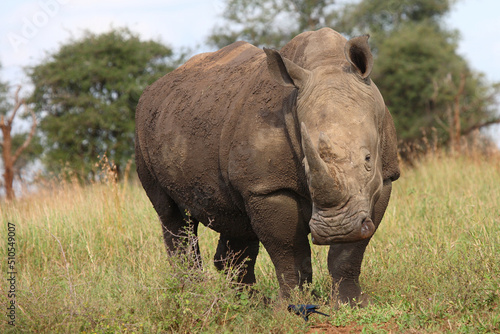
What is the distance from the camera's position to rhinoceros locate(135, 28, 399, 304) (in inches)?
142

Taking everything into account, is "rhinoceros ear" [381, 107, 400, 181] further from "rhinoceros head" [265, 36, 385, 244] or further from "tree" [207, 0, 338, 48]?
"tree" [207, 0, 338, 48]

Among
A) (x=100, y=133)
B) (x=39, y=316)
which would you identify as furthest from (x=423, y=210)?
(x=100, y=133)

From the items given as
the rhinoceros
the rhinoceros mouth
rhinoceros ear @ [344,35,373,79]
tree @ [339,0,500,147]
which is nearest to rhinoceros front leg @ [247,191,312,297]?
the rhinoceros

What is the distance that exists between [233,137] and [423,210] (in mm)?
3702

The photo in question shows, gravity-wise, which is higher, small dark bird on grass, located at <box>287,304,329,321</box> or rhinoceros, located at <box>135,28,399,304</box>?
rhinoceros, located at <box>135,28,399,304</box>

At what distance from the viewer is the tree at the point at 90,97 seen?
15.6m

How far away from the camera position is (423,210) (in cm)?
737

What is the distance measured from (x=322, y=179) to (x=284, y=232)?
0.86 metres

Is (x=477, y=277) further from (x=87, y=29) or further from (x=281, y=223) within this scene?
(x=87, y=29)

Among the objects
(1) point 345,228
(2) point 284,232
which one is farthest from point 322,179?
(2) point 284,232

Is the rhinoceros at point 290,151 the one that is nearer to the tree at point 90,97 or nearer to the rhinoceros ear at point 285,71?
the rhinoceros ear at point 285,71

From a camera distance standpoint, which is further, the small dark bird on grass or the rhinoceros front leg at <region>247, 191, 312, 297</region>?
the rhinoceros front leg at <region>247, 191, 312, 297</region>

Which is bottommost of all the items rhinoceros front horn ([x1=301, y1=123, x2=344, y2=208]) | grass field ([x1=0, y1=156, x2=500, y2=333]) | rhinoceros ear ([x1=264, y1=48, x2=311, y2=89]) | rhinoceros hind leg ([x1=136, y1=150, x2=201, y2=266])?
grass field ([x1=0, y1=156, x2=500, y2=333])

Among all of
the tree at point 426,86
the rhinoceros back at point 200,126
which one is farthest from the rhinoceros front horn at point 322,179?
the tree at point 426,86
